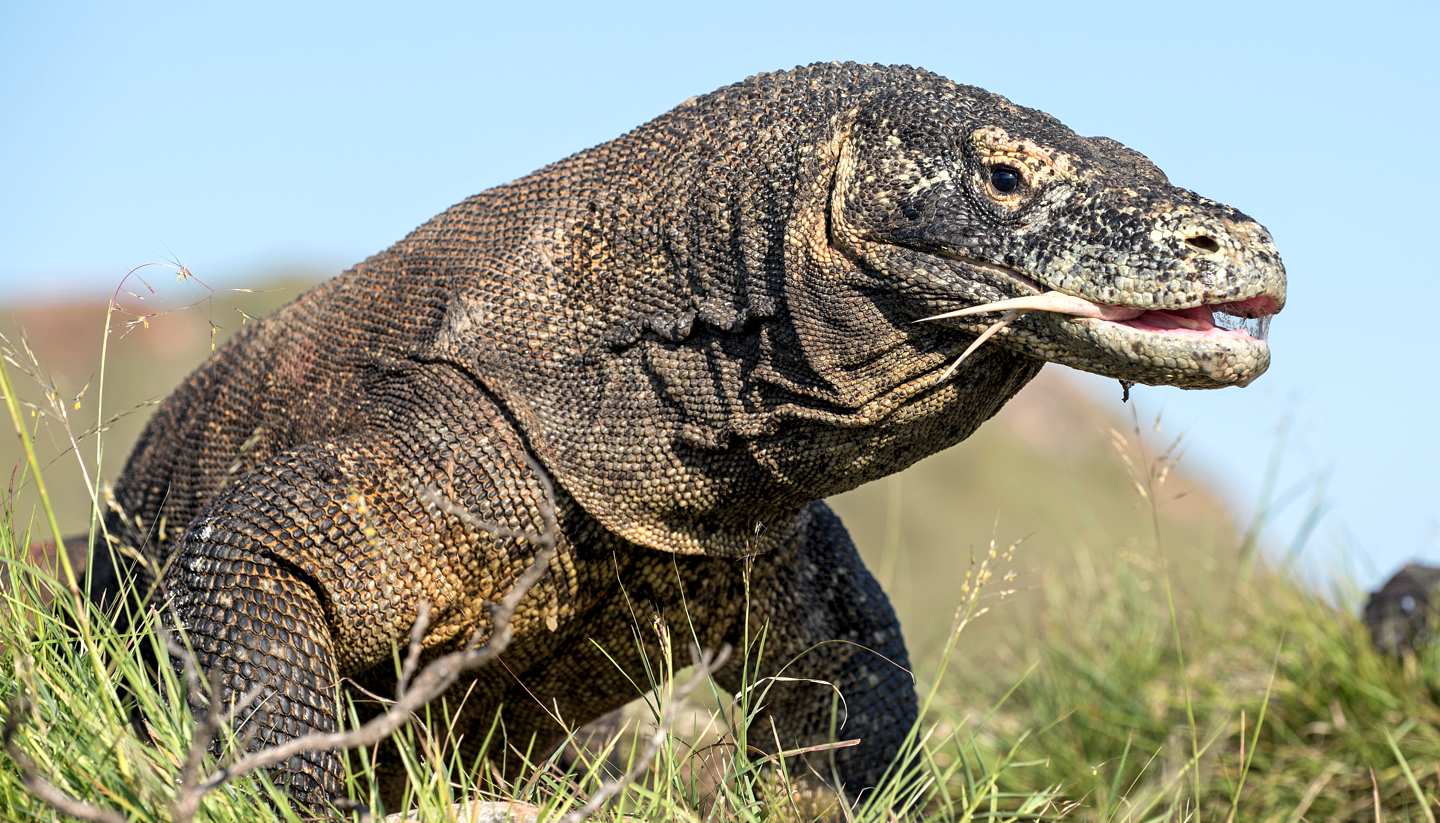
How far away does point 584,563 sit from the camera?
160 inches

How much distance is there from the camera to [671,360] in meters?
3.90

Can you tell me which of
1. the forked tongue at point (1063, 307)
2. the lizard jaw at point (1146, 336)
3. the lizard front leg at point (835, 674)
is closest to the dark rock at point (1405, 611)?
the lizard front leg at point (835, 674)

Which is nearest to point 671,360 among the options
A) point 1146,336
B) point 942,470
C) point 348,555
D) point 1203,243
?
point 348,555

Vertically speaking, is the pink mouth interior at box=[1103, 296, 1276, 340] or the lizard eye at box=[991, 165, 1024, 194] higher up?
the lizard eye at box=[991, 165, 1024, 194]

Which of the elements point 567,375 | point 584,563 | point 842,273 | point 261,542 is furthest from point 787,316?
point 261,542

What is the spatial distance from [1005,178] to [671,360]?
3.03 ft

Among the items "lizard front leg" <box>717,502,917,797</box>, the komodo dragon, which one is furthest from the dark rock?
the komodo dragon

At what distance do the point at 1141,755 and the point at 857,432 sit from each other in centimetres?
341

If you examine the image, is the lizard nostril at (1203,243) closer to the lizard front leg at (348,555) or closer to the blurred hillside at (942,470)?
the lizard front leg at (348,555)

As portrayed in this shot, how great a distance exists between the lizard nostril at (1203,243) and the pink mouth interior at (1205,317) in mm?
129

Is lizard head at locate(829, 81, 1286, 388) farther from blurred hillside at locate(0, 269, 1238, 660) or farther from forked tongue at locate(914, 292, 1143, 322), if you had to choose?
blurred hillside at locate(0, 269, 1238, 660)

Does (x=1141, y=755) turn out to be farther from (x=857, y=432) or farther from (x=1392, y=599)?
(x=857, y=432)

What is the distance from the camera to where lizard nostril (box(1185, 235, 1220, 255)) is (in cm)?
338

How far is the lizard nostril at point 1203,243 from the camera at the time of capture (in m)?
3.38
